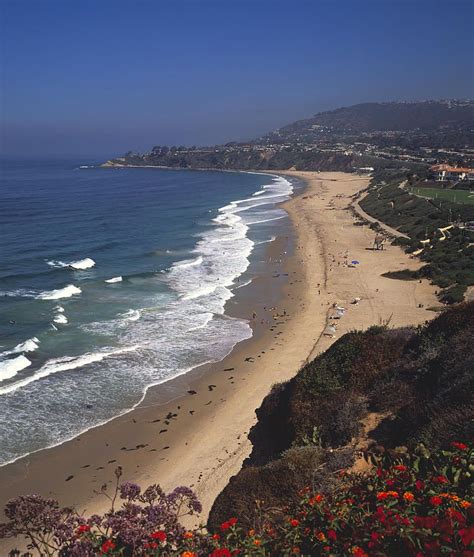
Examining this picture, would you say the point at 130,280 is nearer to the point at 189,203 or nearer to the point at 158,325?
the point at 158,325

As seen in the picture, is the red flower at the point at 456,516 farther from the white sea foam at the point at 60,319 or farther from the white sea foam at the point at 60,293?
the white sea foam at the point at 60,293

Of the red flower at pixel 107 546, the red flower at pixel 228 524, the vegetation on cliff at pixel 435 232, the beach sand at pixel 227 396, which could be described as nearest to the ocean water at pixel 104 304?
the beach sand at pixel 227 396

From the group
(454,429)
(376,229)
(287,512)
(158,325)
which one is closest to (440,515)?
(287,512)

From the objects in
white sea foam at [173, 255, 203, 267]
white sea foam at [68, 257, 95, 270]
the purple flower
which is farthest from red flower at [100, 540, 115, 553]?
white sea foam at [173, 255, 203, 267]

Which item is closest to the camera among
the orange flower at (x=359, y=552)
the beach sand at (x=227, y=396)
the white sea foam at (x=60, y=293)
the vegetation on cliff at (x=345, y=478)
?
the orange flower at (x=359, y=552)

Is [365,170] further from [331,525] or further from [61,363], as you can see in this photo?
[331,525]

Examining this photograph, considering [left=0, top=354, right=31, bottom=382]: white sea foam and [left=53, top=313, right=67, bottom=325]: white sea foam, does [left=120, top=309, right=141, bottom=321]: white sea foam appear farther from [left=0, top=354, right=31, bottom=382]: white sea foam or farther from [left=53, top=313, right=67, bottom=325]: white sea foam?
[left=0, top=354, right=31, bottom=382]: white sea foam
